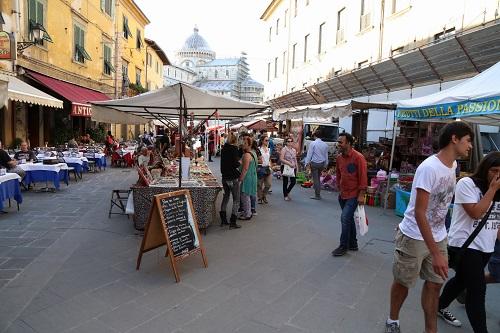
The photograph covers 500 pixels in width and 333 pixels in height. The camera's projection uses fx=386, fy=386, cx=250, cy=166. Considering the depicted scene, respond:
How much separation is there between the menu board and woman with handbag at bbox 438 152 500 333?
2.89 metres

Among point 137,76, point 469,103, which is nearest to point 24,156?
point 469,103

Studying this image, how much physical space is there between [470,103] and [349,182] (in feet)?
7.35

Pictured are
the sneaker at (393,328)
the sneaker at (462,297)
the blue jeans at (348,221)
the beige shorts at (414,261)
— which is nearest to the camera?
the beige shorts at (414,261)

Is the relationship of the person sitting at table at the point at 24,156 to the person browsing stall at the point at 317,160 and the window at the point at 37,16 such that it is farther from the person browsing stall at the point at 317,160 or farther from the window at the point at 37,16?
the person browsing stall at the point at 317,160

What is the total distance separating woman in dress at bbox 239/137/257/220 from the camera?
713 centimetres

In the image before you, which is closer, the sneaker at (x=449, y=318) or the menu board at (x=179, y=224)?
the sneaker at (x=449, y=318)

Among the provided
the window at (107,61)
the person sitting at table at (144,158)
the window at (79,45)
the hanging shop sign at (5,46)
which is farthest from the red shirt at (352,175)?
the window at (107,61)

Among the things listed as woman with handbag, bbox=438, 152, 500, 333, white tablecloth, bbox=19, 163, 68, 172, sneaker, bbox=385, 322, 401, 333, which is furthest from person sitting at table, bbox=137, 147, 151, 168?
woman with handbag, bbox=438, 152, 500, 333

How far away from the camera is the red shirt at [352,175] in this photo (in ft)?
17.2

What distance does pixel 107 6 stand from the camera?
23438mm

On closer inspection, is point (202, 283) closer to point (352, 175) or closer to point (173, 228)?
point (173, 228)

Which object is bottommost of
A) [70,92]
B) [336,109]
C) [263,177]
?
[263,177]

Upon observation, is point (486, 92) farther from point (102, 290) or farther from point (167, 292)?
point (102, 290)

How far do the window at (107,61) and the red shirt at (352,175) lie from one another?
2139 centimetres
